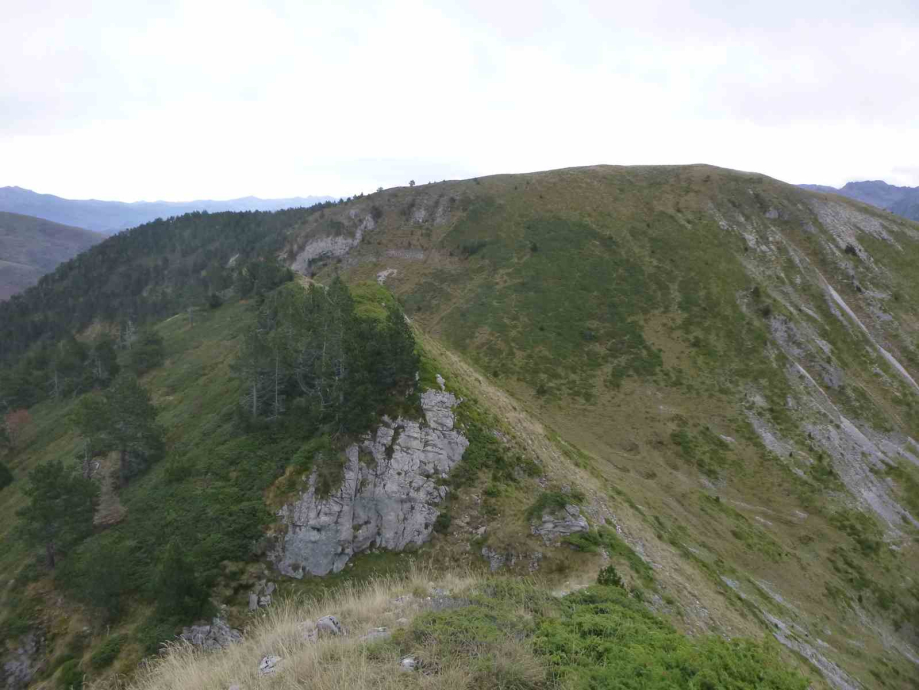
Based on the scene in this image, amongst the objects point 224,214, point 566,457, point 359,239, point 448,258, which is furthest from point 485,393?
point 224,214

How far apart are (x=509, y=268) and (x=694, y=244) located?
32562 millimetres

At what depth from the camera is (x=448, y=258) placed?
8931cm

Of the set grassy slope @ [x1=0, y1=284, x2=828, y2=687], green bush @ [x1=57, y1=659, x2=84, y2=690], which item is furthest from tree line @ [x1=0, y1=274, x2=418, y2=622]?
green bush @ [x1=57, y1=659, x2=84, y2=690]

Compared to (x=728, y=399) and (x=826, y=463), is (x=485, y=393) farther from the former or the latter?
(x=826, y=463)

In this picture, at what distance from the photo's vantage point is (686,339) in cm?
6203

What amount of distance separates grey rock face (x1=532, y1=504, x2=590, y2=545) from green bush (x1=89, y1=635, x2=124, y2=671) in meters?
17.6

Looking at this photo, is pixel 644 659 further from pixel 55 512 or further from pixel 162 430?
pixel 162 430

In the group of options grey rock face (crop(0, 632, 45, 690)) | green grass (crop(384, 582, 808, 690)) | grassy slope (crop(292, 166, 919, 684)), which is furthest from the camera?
grassy slope (crop(292, 166, 919, 684))

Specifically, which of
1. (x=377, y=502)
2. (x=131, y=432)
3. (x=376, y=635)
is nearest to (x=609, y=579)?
(x=376, y=635)

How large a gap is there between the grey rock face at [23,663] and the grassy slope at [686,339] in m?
28.4

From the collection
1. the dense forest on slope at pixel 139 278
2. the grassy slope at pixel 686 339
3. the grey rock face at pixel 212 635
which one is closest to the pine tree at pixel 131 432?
the grey rock face at pixel 212 635

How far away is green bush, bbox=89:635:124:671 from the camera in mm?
17219

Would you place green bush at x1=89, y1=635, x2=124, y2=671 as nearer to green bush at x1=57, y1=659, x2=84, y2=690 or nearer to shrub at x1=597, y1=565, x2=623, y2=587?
green bush at x1=57, y1=659, x2=84, y2=690

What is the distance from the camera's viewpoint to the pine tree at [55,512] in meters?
23.2
